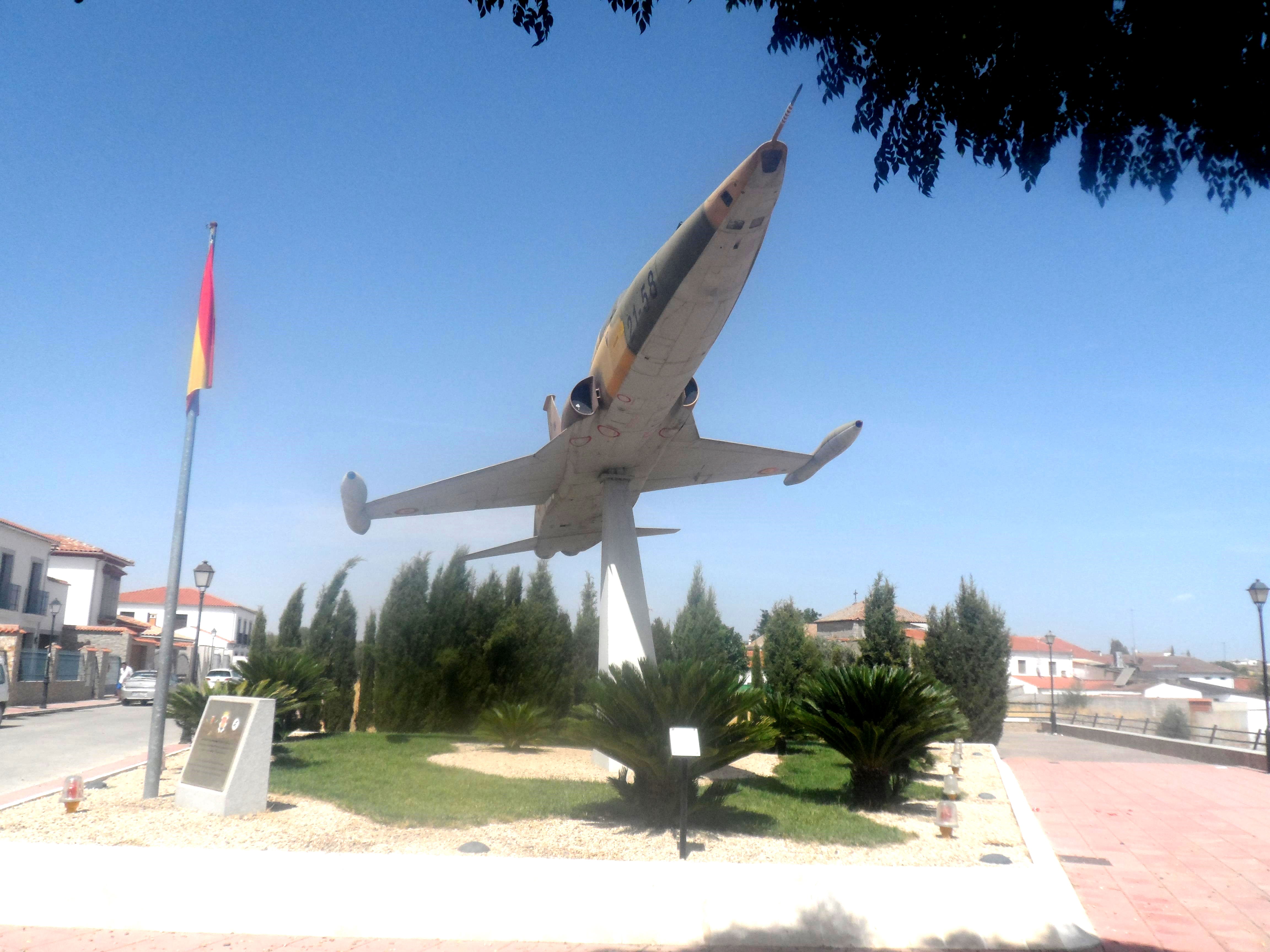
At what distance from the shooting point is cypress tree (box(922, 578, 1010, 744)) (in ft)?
69.4

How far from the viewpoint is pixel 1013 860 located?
7613 mm

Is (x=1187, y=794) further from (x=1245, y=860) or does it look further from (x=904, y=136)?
(x=904, y=136)

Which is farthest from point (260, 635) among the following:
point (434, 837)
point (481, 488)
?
point (434, 837)

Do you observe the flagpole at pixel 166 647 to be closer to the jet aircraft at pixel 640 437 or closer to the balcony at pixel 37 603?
the jet aircraft at pixel 640 437

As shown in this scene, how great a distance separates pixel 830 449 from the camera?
45.8 ft

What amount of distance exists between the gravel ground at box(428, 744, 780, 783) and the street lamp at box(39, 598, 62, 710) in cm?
1976

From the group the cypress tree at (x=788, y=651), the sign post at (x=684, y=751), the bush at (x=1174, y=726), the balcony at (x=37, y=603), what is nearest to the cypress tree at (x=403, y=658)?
the cypress tree at (x=788, y=651)

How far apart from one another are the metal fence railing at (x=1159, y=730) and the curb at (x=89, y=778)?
21.0 meters

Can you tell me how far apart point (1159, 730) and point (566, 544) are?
22.6 meters

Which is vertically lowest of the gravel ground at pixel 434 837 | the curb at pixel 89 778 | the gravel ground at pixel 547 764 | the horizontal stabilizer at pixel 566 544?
the curb at pixel 89 778

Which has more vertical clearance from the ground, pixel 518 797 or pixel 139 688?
pixel 518 797

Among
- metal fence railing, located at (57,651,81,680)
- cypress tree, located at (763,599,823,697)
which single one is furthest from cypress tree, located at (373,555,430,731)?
metal fence railing, located at (57,651,81,680)

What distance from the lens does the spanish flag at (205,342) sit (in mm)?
10336

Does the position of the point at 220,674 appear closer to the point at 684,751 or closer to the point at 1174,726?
the point at 684,751
